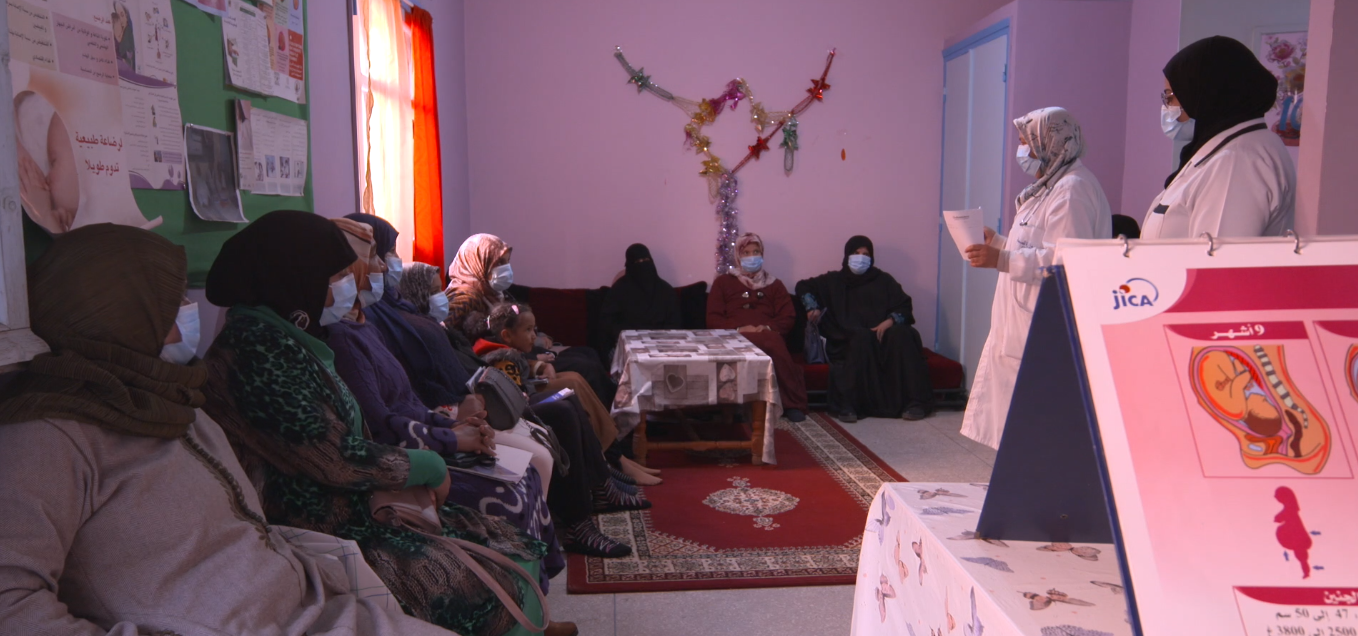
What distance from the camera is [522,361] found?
3.31m

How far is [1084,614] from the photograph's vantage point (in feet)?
3.02

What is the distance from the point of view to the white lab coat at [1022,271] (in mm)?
2357

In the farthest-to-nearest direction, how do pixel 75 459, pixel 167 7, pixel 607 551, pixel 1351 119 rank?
pixel 607 551 → pixel 1351 119 → pixel 167 7 → pixel 75 459

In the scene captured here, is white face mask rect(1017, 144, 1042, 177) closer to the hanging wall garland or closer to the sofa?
the sofa

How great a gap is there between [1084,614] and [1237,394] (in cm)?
28

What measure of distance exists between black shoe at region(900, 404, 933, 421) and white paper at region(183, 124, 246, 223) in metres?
3.68

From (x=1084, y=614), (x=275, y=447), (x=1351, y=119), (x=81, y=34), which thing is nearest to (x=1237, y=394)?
(x=1084, y=614)

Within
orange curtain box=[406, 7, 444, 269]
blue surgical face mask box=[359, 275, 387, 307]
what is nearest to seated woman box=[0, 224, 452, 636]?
blue surgical face mask box=[359, 275, 387, 307]

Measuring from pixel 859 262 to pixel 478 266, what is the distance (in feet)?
8.55

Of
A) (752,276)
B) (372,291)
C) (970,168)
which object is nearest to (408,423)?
(372,291)

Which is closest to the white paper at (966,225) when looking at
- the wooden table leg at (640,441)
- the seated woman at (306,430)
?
the seated woman at (306,430)

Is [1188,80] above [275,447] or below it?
above

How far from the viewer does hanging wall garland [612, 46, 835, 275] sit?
5641 mm

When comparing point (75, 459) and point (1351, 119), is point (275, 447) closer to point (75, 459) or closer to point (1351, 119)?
point (75, 459)
